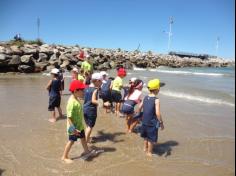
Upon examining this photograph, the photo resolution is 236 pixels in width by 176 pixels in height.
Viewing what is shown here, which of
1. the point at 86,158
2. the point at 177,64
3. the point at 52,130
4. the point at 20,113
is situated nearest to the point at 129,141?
the point at 86,158

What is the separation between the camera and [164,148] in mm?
6398

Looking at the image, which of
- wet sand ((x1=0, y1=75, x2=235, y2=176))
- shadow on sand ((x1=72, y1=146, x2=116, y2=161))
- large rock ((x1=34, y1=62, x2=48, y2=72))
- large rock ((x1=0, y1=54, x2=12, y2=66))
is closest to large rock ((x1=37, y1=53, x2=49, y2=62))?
large rock ((x1=34, y1=62, x2=48, y2=72))

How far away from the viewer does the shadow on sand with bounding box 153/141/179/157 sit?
20.0ft

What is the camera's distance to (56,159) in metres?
5.52

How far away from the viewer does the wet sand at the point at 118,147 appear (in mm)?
5195

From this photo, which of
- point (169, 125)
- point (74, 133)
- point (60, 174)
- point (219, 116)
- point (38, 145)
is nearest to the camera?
point (60, 174)

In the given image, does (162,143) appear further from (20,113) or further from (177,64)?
(177,64)

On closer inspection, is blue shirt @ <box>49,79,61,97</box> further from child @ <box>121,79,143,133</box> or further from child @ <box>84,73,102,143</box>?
child @ <box>84,73,102,143</box>

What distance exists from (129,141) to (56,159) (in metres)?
1.79

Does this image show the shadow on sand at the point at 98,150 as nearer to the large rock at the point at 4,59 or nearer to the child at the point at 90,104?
the child at the point at 90,104

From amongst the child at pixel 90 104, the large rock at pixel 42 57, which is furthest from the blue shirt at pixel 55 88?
the large rock at pixel 42 57

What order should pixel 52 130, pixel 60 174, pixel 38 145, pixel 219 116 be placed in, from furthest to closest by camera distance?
pixel 219 116
pixel 52 130
pixel 38 145
pixel 60 174

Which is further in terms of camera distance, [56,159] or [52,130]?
[52,130]

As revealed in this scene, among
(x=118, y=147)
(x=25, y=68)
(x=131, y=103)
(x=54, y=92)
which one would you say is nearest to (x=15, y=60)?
(x=25, y=68)
